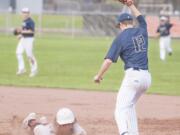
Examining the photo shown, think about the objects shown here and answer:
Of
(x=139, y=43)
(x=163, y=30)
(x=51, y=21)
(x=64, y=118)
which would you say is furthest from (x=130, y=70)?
(x=51, y=21)

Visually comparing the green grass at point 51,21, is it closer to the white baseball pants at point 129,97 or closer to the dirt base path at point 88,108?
the dirt base path at point 88,108

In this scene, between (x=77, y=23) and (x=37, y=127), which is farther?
(x=77, y=23)

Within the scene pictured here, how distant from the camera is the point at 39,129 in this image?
726 centimetres

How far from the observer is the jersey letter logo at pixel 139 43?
34.4ft

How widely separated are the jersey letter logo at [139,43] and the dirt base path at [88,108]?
2.48 m

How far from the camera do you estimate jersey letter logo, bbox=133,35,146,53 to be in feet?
34.4

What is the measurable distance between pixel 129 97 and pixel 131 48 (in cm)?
76

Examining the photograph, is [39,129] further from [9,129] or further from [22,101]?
[22,101]

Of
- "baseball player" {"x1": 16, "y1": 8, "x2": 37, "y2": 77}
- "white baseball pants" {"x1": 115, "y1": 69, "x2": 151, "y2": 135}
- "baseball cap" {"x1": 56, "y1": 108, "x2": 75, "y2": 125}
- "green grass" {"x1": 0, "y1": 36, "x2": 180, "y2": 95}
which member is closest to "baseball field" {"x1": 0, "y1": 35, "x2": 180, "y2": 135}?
"green grass" {"x1": 0, "y1": 36, "x2": 180, "y2": 95}

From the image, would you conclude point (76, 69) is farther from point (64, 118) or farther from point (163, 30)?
point (64, 118)

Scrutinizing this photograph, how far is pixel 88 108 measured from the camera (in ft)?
52.2

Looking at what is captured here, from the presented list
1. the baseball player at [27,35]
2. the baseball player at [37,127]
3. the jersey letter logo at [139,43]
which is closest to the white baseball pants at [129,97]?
the jersey letter logo at [139,43]

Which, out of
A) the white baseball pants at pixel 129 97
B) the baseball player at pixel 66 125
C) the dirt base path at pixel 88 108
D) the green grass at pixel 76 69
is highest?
the baseball player at pixel 66 125

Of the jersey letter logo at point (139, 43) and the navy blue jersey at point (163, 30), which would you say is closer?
the jersey letter logo at point (139, 43)
